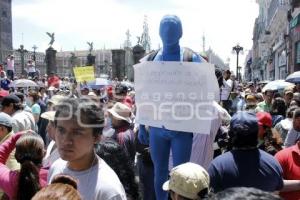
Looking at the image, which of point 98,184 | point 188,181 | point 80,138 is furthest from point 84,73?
point 98,184

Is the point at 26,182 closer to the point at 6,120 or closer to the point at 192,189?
the point at 192,189

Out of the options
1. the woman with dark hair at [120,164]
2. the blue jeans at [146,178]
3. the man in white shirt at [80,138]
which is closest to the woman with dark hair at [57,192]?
the man in white shirt at [80,138]

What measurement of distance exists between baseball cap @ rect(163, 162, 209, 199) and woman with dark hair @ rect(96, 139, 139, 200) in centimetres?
58

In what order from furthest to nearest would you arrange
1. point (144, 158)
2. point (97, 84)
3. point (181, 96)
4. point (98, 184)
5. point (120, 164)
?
1. point (97, 84)
2. point (144, 158)
3. point (181, 96)
4. point (120, 164)
5. point (98, 184)

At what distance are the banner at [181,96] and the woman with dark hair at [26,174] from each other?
1.30m

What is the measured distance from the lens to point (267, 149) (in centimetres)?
450

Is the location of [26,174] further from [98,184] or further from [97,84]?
[97,84]

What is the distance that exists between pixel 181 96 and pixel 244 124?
3.23 feet

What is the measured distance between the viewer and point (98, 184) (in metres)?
2.60

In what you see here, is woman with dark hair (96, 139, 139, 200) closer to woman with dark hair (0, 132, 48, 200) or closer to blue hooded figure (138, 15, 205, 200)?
woman with dark hair (0, 132, 48, 200)

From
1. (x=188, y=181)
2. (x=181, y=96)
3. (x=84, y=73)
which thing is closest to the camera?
(x=188, y=181)

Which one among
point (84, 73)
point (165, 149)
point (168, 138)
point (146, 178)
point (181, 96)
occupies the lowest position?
point (146, 178)

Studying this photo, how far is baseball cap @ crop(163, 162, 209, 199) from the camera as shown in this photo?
3.03 meters

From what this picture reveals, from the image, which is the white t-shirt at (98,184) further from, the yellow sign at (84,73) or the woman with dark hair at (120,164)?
the yellow sign at (84,73)
